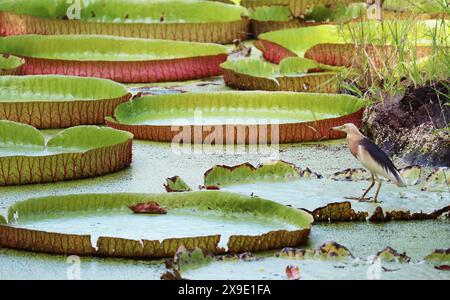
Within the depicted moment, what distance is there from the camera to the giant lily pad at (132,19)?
10156mm

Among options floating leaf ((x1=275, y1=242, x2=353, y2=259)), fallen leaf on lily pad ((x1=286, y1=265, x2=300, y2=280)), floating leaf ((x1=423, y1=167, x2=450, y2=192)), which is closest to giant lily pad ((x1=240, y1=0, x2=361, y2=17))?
floating leaf ((x1=423, y1=167, x2=450, y2=192))

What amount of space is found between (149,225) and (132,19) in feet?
19.4

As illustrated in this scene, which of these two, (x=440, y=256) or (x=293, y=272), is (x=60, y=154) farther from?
(x=440, y=256)

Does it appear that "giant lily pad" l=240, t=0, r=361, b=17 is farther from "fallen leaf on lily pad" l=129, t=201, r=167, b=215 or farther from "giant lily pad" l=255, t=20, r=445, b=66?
"fallen leaf on lily pad" l=129, t=201, r=167, b=215

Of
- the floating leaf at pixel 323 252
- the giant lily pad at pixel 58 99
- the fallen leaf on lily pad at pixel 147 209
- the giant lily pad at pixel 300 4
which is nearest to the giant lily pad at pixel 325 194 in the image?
the fallen leaf on lily pad at pixel 147 209

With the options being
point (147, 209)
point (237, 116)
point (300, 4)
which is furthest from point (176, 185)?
point (300, 4)

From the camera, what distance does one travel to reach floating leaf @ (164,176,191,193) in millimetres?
5348

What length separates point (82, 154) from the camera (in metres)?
5.80

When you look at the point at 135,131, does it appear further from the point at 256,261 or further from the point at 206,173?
the point at 256,261

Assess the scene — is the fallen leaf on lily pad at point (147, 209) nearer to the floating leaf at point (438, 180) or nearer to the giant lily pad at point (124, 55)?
the floating leaf at point (438, 180)

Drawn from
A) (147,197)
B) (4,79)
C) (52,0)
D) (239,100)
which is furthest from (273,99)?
(52,0)

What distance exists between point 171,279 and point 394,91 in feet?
8.55

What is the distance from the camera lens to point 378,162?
205 inches
